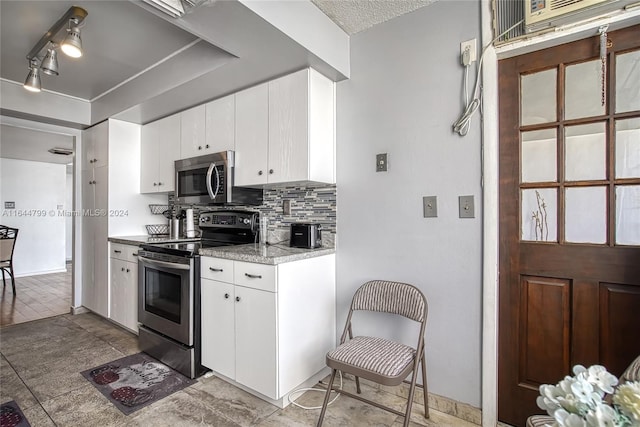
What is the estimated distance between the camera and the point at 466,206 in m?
1.77

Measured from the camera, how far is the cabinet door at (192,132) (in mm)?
2785

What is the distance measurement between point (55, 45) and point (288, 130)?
175 centimetres

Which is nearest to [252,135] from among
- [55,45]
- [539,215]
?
[55,45]

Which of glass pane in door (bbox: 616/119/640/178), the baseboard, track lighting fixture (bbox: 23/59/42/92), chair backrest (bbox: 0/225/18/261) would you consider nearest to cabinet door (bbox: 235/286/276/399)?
glass pane in door (bbox: 616/119/640/178)

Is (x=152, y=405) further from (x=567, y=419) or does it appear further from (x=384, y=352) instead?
(x=567, y=419)

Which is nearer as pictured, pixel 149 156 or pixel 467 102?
pixel 467 102

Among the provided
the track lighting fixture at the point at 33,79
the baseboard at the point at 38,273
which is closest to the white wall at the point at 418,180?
the track lighting fixture at the point at 33,79

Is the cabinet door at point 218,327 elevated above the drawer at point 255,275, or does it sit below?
below

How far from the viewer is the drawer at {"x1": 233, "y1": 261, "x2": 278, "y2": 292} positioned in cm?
180

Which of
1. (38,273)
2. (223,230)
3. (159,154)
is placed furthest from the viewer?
(38,273)

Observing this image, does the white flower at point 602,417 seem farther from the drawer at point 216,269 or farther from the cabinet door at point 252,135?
the cabinet door at point 252,135

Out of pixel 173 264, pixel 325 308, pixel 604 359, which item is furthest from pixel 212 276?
pixel 604 359

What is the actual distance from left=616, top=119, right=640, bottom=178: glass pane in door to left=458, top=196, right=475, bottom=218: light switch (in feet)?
2.07

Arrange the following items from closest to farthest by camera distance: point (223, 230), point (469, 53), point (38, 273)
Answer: point (469, 53), point (223, 230), point (38, 273)
